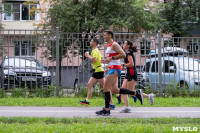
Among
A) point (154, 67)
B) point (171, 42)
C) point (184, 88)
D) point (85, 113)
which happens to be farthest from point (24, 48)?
point (184, 88)

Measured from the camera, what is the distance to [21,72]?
1159 centimetres

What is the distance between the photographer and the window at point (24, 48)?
11627 mm

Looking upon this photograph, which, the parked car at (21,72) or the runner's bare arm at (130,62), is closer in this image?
the runner's bare arm at (130,62)

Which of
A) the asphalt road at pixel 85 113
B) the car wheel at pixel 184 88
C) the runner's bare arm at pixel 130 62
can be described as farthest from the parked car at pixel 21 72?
the car wheel at pixel 184 88

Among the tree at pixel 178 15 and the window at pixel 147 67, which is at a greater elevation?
the tree at pixel 178 15

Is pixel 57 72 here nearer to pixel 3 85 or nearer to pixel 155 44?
pixel 3 85

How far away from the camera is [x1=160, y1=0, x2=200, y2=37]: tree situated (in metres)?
28.6

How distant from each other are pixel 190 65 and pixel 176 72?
2.00ft

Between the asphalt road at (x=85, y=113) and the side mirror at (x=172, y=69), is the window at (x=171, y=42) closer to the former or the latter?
the side mirror at (x=172, y=69)

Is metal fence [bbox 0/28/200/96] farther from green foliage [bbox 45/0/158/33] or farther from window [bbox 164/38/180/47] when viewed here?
green foliage [bbox 45/0/158/33]

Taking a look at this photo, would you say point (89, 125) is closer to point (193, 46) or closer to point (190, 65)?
point (190, 65)

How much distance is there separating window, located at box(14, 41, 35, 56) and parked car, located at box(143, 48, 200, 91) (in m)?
4.13

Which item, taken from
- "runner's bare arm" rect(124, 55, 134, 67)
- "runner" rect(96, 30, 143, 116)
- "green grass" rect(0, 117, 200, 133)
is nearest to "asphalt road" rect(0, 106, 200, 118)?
"runner" rect(96, 30, 143, 116)

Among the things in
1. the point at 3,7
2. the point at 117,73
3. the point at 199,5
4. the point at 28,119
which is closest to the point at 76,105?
the point at 117,73
